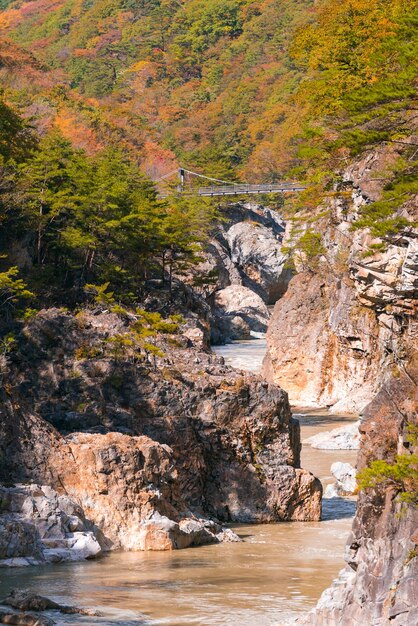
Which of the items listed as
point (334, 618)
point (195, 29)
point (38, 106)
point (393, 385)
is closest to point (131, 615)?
point (334, 618)

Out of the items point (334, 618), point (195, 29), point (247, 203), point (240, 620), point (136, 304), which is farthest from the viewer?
point (195, 29)

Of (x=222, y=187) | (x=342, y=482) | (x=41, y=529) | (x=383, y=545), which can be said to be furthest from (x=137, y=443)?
(x=222, y=187)

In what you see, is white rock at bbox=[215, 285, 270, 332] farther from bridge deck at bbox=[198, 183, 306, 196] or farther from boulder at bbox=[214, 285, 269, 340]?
bridge deck at bbox=[198, 183, 306, 196]

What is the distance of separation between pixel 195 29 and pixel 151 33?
717 cm

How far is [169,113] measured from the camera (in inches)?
4395

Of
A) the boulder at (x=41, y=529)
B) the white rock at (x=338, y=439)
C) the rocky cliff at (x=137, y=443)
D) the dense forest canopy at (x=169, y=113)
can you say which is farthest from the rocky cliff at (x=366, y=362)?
the boulder at (x=41, y=529)

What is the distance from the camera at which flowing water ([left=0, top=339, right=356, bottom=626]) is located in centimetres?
1265

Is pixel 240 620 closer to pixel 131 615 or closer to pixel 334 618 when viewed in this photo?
pixel 131 615

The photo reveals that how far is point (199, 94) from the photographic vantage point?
11825 centimetres

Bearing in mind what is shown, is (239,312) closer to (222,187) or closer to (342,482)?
(222,187)

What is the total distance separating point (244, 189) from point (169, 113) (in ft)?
139

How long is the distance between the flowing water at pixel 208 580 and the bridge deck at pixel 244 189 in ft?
168

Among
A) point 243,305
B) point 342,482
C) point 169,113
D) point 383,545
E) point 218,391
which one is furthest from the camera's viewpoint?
point 169,113

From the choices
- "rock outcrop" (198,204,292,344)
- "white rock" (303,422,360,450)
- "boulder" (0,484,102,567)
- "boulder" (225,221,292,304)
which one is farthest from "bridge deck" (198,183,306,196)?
"boulder" (0,484,102,567)
